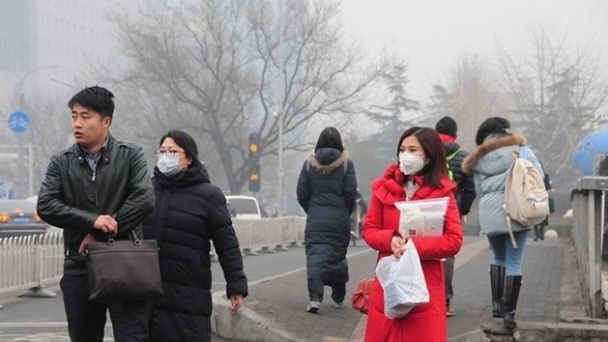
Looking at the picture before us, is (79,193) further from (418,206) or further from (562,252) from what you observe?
(562,252)

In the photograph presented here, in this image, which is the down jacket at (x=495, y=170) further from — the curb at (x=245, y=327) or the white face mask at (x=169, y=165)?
the white face mask at (x=169, y=165)

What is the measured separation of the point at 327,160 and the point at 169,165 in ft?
16.6

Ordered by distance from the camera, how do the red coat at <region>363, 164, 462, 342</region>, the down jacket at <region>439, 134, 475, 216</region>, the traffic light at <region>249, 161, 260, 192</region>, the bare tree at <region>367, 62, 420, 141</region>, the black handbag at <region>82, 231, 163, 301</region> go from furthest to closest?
1. the bare tree at <region>367, 62, 420, 141</region>
2. the traffic light at <region>249, 161, 260, 192</region>
3. the down jacket at <region>439, 134, 475, 216</region>
4. the red coat at <region>363, 164, 462, 342</region>
5. the black handbag at <region>82, 231, 163, 301</region>

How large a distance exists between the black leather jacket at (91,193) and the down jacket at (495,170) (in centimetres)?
393

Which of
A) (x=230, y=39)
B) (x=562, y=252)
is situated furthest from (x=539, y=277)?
(x=230, y=39)

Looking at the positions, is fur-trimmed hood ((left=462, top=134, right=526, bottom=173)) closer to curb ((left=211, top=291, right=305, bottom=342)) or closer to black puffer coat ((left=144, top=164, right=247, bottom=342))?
curb ((left=211, top=291, right=305, bottom=342))

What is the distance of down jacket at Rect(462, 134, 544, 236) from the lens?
973 centimetres

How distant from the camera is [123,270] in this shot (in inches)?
242

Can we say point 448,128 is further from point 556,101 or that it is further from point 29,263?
point 556,101

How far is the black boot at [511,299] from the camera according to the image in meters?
9.43

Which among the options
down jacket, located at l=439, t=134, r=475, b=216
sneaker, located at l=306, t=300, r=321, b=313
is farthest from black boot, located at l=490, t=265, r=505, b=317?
sneaker, located at l=306, t=300, r=321, b=313

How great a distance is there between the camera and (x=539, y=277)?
595 inches

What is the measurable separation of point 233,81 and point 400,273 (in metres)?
50.8

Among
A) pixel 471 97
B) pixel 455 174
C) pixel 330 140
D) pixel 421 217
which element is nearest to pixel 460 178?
pixel 455 174
